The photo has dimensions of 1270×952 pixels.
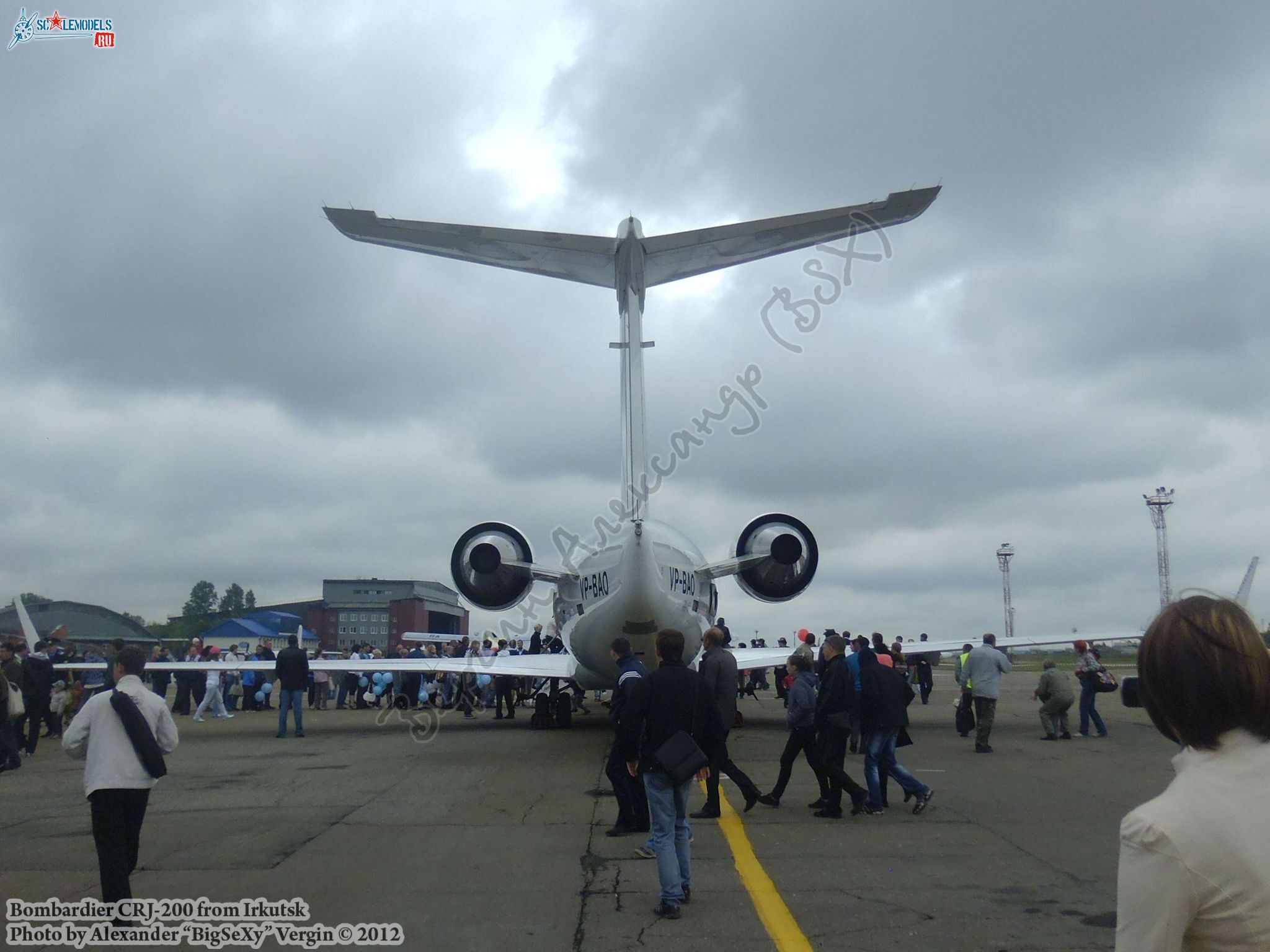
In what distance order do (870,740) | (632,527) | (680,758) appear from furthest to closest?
(632,527) → (870,740) → (680,758)

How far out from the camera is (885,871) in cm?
705

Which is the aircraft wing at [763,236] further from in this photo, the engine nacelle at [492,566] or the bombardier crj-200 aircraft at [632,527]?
the engine nacelle at [492,566]

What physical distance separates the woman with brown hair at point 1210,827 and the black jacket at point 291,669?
18.1m

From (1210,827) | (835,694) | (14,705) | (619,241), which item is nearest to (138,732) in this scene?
(14,705)

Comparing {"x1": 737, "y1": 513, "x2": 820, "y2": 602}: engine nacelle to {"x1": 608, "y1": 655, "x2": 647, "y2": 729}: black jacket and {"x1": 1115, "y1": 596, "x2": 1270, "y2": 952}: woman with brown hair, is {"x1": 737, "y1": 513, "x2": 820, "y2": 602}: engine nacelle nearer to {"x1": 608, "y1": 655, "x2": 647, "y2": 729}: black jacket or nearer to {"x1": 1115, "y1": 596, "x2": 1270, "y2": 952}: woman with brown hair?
{"x1": 608, "y1": 655, "x2": 647, "y2": 729}: black jacket

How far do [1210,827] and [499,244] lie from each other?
1451 centimetres

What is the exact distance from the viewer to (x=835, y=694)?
930 centimetres

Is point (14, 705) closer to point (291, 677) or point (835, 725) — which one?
point (835, 725)

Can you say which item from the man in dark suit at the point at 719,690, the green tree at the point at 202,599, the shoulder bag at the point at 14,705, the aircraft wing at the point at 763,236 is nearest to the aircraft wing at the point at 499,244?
the aircraft wing at the point at 763,236

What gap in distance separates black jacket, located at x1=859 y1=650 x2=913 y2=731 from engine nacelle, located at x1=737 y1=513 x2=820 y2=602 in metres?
7.46

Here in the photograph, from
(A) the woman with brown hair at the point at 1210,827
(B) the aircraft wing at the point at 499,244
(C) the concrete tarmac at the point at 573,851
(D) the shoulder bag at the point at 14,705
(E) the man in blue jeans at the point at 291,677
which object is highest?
(B) the aircraft wing at the point at 499,244

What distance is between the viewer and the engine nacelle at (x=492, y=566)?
698 inches

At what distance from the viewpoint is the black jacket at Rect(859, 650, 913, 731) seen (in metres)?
9.42

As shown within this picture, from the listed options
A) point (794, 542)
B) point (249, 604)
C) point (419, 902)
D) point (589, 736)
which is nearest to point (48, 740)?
point (589, 736)
